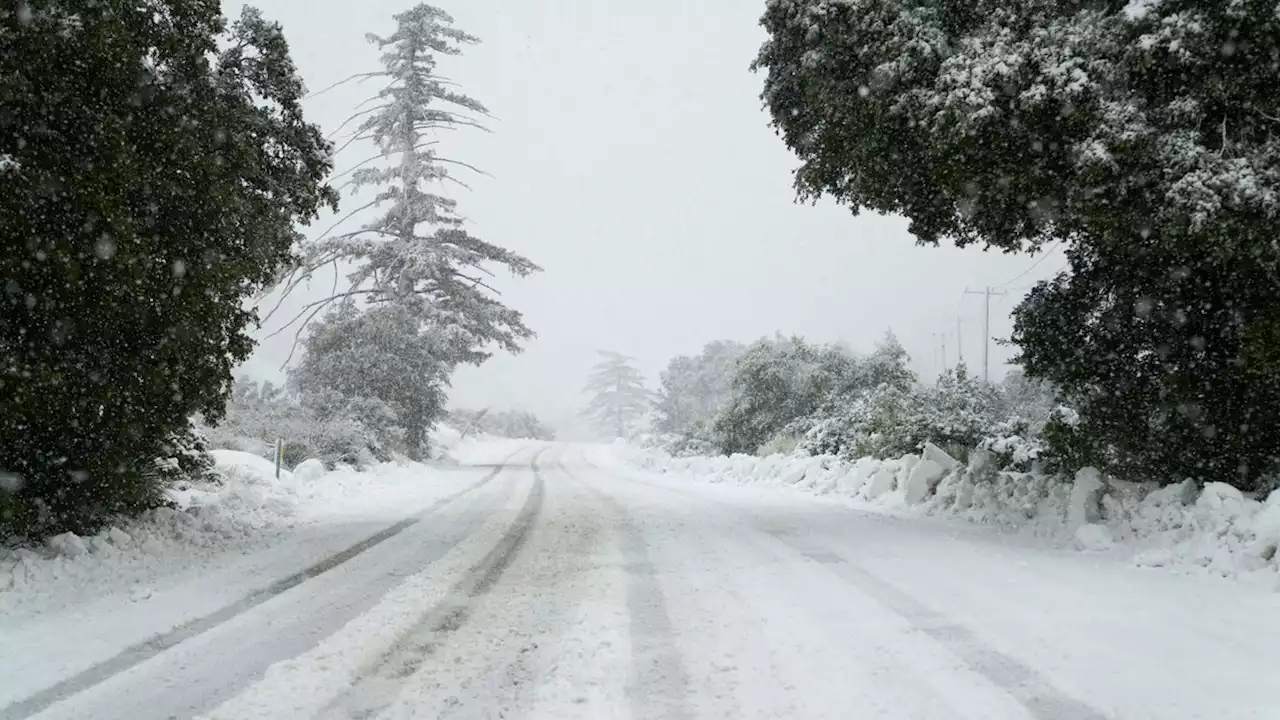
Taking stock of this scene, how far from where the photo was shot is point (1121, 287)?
9023 millimetres

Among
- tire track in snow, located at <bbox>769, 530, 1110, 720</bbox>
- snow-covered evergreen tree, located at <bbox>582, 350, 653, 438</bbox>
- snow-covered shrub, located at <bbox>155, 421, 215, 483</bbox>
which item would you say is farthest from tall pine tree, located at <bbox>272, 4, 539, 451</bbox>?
snow-covered evergreen tree, located at <bbox>582, 350, 653, 438</bbox>

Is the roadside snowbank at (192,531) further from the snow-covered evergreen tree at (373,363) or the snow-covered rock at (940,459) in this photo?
the snow-covered rock at (940,459)

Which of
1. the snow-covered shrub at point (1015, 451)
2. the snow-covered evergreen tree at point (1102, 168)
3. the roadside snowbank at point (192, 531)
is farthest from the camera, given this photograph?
the snow-covered shrub at point (1015, 451)

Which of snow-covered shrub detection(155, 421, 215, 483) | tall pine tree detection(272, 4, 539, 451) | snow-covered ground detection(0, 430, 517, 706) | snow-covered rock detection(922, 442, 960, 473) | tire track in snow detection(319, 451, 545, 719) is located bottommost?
snow-covered ground detection(0, 430, 517, 706)

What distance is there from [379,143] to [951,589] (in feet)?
87.9

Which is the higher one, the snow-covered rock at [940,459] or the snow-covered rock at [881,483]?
the snow-covered rock at [940,459]

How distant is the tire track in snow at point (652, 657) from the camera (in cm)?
365

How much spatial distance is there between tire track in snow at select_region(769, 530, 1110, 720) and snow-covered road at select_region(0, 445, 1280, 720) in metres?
0.02

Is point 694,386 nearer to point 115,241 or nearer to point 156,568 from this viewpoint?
point 156,568

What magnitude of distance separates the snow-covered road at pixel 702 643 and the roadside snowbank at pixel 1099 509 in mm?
459

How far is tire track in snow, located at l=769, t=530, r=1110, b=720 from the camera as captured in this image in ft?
11.8

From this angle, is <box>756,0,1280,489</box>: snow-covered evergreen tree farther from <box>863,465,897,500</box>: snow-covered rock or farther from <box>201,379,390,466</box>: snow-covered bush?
<box>201,379,390,466</box>: snow-covered bush

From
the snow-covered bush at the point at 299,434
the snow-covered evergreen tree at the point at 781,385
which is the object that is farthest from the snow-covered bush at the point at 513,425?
the snow-covered bush at the point at 299,434

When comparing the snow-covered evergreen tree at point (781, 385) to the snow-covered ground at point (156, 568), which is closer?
the snow-covered ground at point (156, 568)
